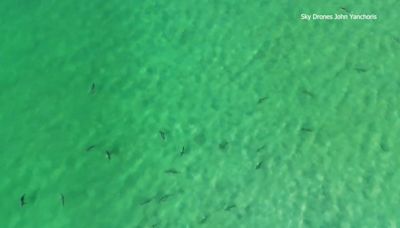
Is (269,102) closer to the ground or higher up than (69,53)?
closer to the ground

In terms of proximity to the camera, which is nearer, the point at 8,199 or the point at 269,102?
the point at 8,199

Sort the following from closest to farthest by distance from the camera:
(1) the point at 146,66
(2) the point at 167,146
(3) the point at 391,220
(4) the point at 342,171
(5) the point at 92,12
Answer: (3) the point at 391,220 < (4) the point at 342,171 < (2) the point at 167,146 < (1) the point at 146,66 < (5) the point at 92,12

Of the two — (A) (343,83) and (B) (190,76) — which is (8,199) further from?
(A) (343,83)

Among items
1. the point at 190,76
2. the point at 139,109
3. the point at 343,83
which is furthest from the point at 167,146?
the point at 343,83

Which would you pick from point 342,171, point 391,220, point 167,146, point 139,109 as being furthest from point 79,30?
point 391,220

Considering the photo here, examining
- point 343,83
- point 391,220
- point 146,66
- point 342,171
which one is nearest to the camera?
point 391,220

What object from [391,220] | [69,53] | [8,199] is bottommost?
[391,220]
